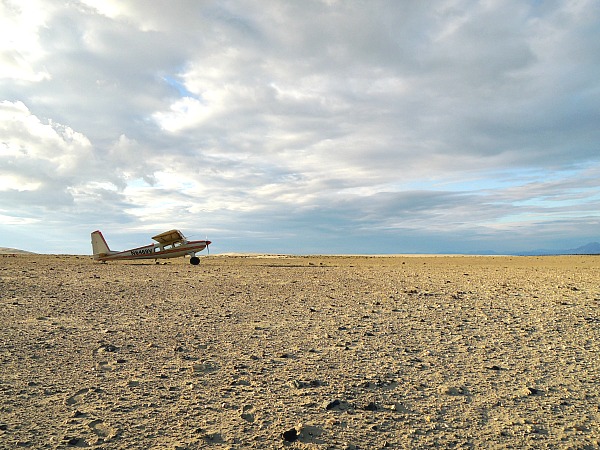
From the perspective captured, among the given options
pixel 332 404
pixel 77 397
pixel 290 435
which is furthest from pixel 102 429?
pixel 332 404

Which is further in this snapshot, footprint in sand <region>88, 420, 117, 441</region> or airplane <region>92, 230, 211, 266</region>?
airplane <region>92, 230, 211, 266</region>

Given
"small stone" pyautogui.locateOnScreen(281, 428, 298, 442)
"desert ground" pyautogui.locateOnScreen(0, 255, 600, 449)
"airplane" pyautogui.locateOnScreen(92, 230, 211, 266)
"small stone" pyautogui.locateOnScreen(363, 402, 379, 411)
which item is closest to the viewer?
"small stone" pyautogui.locateOnScreen(281, 428, 298, 442)

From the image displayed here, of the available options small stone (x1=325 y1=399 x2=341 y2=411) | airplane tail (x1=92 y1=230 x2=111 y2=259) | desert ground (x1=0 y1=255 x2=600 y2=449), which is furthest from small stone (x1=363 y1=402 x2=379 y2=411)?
airplane tail (x1=92 y1=230 x2=111 y2=259)

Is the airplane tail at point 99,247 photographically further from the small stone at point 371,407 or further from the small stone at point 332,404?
the small stone at point 371,407

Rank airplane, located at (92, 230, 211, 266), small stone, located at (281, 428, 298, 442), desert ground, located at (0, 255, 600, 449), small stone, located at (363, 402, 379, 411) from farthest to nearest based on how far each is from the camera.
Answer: airplane, located at (92, 230, 211, 266), small stone, located at (363, 402, 379, 411), desert ground, located at (0, 255, 600, 449), small stone, located at (281, 428, 298, 442)

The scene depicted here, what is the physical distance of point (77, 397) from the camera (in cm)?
550

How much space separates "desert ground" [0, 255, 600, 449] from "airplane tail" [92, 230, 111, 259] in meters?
32.5

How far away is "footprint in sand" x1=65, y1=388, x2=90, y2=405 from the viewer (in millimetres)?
5356

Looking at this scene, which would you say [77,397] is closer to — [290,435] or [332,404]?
[290,435]

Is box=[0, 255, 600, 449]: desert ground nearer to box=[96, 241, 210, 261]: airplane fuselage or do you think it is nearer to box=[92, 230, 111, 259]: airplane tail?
box=[96, 241, 210, 261]: airplane fuselage

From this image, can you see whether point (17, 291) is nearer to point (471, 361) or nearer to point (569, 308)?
point (471, 361)

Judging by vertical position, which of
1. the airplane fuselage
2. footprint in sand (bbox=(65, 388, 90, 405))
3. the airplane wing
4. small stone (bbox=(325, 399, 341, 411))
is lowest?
small stone (bbox=(325, 399, 341, 411))

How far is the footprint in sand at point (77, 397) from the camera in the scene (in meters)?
5.36

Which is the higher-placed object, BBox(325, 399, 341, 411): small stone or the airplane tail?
the airplane tail
